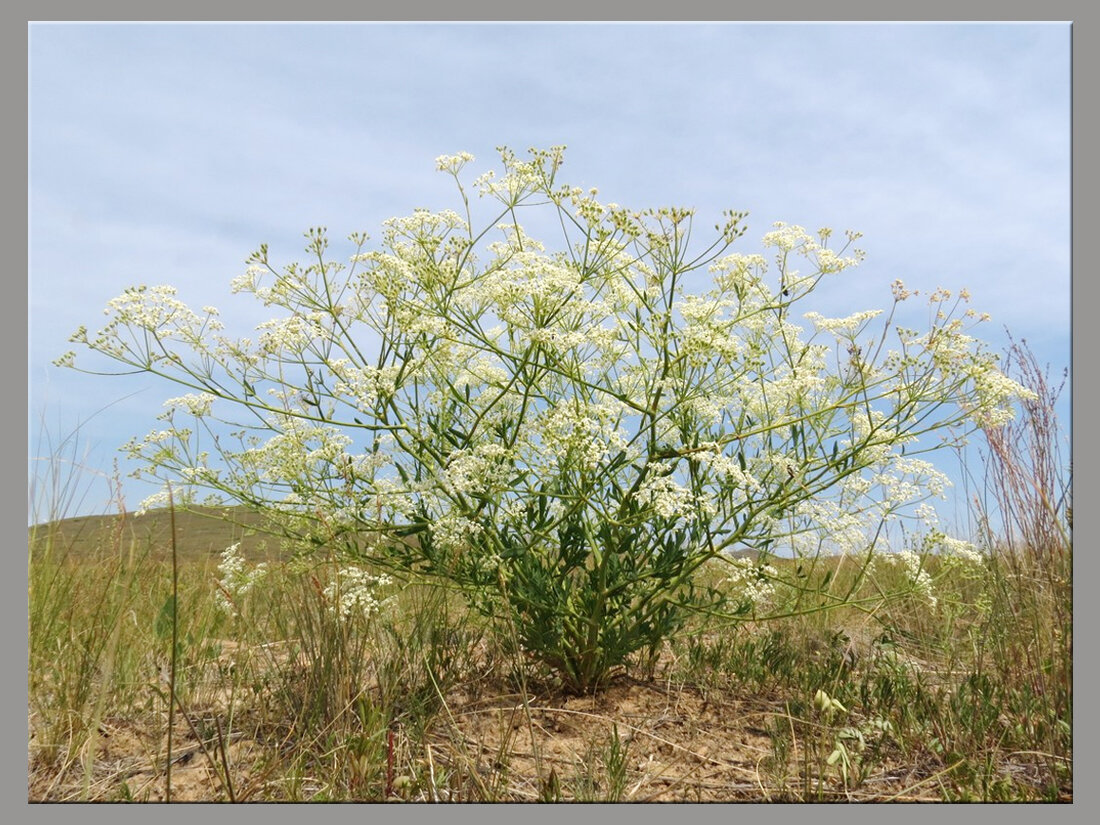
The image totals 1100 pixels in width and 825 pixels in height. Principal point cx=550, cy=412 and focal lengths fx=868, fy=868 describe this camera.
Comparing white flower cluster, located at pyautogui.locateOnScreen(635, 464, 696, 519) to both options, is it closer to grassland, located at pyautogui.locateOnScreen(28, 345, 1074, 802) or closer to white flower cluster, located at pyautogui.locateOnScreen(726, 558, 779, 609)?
white flower cluster, located at pyautogui.locateOnScreen(726, 558, 779, 609)

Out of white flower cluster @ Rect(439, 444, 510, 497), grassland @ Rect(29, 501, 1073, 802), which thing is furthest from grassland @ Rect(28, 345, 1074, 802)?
white flower cluster @ Rect(439, 444, 510, 497)

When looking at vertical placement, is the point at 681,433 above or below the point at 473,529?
above

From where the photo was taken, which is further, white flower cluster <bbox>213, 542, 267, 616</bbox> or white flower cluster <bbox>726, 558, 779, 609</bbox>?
white flower cluster <bbox>213, 542, 267, 616</bbox>

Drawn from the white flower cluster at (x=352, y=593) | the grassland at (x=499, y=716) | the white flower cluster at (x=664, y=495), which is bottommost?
the grassland at (x=499, y=716)

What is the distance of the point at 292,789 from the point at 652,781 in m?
1.39

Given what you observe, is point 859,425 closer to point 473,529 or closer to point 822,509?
point 822,509

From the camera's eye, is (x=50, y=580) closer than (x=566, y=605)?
No

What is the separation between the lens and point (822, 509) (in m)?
3.78

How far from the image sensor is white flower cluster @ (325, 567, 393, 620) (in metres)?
3.52

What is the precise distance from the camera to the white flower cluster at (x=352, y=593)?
3518 millimetres

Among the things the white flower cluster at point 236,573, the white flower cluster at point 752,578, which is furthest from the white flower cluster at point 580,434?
the white flower cluster at point 236,573

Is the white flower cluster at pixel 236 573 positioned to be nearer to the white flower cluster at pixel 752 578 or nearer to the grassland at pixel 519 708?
the grassland at pixel 519 708

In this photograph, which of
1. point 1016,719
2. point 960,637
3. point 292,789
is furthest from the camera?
point 960,637

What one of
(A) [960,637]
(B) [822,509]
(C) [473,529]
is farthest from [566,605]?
(A) [960,637]
